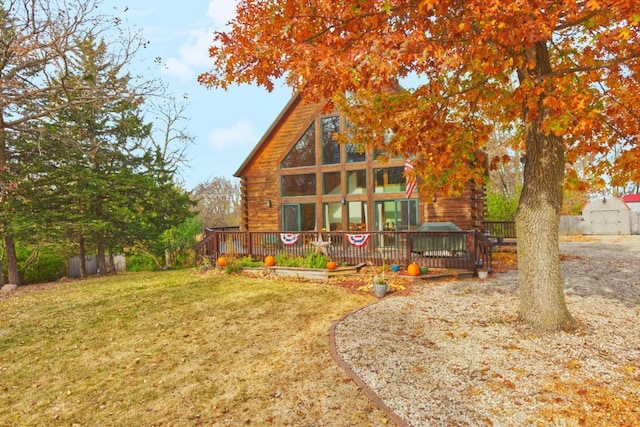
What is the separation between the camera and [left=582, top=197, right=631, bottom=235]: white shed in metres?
28.3

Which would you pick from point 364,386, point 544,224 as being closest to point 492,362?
point 364,386

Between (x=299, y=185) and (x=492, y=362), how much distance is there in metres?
13.4

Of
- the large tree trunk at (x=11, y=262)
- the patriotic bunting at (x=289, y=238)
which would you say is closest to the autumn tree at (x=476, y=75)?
the patriotic bunting at (x=289, y=238)

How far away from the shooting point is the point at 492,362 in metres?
4.89

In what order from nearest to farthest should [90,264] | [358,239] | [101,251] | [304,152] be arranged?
1. [358,239]
2. [304,152]
3. [101,251]
4. [90,264]

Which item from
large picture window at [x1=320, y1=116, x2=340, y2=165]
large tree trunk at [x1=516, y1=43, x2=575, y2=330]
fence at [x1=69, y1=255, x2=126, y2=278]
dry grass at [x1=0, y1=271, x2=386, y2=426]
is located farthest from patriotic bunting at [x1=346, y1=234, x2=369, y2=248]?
fence at [x1=69, y1=255, x2=126, y2=278]

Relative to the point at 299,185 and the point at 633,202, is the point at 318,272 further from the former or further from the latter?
the point at 633,202

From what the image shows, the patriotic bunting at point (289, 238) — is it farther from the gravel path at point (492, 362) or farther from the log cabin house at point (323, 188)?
the gravel path at point (492, 362)

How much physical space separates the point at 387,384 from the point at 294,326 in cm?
297

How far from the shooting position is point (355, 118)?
23.8 ft

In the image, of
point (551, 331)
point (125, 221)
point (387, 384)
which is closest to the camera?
point (387, 384)

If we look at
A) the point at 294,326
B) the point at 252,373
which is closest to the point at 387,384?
the point at 252,373

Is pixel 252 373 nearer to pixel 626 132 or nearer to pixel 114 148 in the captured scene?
pixel 626 132

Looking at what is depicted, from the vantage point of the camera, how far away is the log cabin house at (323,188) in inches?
589
